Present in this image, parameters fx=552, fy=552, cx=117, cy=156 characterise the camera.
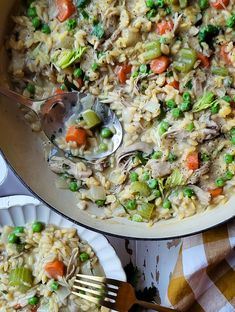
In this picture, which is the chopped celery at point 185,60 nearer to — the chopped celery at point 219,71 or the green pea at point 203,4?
the chopped celery at point 219,71

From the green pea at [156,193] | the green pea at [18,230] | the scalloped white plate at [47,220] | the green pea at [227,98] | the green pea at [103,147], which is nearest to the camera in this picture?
the green pea at [227,98]

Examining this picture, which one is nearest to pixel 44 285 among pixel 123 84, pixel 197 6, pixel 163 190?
pixel 163 190

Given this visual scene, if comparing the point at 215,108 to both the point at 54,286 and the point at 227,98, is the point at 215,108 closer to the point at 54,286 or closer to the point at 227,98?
the point at 227,98

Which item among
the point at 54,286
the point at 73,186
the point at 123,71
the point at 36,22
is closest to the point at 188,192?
the point at 73,186

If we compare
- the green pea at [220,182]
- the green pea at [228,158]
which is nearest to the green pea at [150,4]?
the green pea at [228,158]

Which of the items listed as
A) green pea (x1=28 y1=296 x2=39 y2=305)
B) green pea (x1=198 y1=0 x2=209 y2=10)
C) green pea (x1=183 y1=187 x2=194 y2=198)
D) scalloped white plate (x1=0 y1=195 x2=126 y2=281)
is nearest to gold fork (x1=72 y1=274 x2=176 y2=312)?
scalloped white plate (x1=0 y1=195 x2=126 y2=281)
